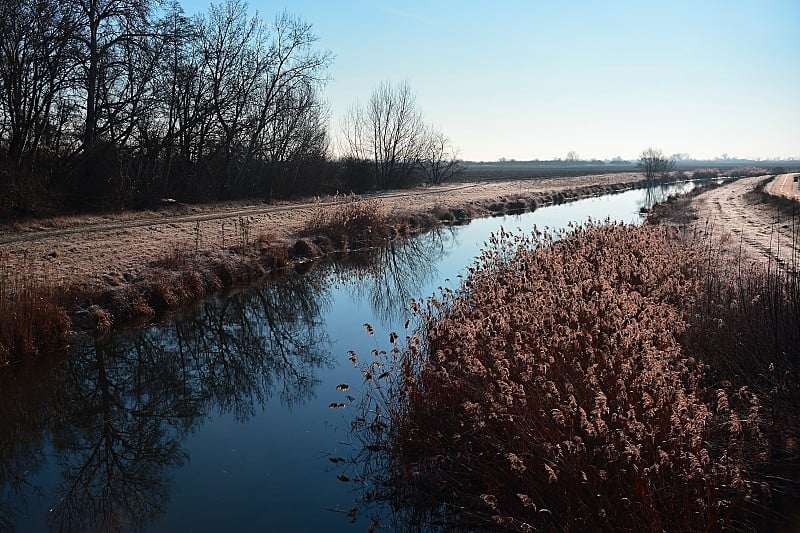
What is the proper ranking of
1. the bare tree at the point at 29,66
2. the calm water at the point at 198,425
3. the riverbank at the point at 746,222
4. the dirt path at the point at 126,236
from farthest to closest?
the bare tree at the point at 29,66 < the riverbank at the point at 746,222 < the dirt path at the point at 126,236 < the calm water at the point at 198,425

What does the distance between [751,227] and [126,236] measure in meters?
21.3

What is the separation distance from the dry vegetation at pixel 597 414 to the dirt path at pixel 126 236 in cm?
888

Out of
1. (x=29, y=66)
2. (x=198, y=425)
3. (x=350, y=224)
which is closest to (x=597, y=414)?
(x=198, y=425)

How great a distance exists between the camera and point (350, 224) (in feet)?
82.0

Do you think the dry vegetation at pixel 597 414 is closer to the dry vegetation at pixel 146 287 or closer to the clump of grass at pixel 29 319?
the clump of grass at pixel 29 319

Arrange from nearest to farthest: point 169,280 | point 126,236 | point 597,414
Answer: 1. point 597,414
2. point 169,280
3. point 126,236

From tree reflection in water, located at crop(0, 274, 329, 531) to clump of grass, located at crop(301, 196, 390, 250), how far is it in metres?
8.86

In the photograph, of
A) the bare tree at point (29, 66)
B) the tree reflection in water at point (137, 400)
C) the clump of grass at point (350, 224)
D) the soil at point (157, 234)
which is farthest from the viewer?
the clump of grass at point (350, 224)

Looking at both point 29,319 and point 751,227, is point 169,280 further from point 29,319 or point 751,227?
point 751,227

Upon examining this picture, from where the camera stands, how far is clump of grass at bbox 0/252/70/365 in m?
10.4

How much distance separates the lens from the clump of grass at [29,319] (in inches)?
411

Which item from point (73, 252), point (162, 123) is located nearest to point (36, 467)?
point (73, 252)

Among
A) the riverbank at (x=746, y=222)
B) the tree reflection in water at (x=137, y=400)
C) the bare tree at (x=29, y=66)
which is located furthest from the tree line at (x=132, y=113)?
the riverbank at (x=746, y=222)

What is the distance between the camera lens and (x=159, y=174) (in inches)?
1052
